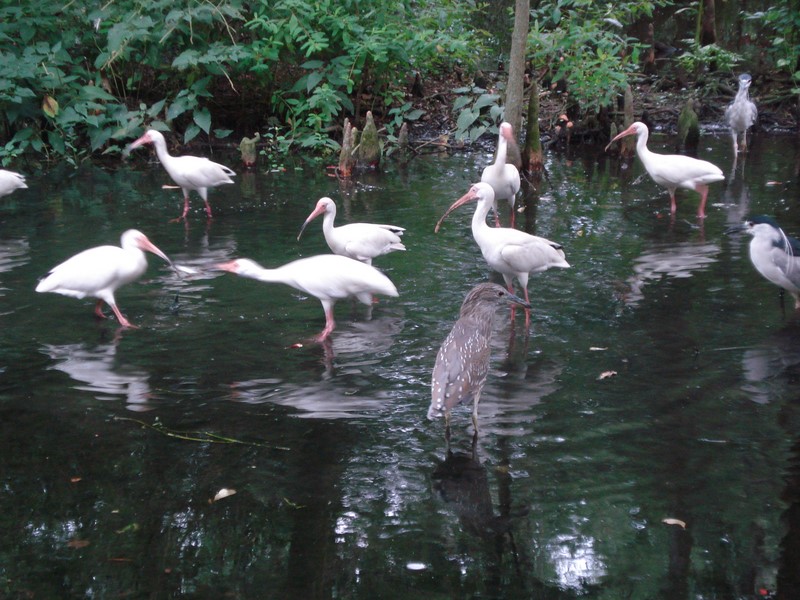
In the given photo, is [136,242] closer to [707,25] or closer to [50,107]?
[50,107]

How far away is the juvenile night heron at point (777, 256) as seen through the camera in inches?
292

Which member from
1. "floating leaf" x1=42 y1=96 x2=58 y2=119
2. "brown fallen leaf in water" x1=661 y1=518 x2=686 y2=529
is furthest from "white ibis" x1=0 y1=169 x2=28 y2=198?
"brown fallen leaf in water" x1=661 y1=518 x2=686 y2=529

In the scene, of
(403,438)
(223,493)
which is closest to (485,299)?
(403,438)

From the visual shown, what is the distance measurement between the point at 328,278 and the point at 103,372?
1950mm

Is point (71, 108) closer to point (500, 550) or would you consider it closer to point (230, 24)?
point (230, 24)

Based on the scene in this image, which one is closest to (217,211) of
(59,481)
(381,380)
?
(381,380)

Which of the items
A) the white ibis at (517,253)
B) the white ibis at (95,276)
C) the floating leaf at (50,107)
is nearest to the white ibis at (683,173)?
the white ibis at (517,253)

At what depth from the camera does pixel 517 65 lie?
534 inches

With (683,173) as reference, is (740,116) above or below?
above

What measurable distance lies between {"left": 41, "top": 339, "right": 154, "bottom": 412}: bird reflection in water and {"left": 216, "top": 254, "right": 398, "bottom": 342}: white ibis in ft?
4.24

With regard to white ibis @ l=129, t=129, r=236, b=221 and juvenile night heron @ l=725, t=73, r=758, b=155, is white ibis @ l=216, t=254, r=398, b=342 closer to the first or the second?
white ibis @ l=129, t=129, r=236, b=221

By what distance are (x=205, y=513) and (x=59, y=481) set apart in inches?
38.1

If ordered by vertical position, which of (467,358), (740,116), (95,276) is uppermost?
(740,116)

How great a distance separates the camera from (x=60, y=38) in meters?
16.5
